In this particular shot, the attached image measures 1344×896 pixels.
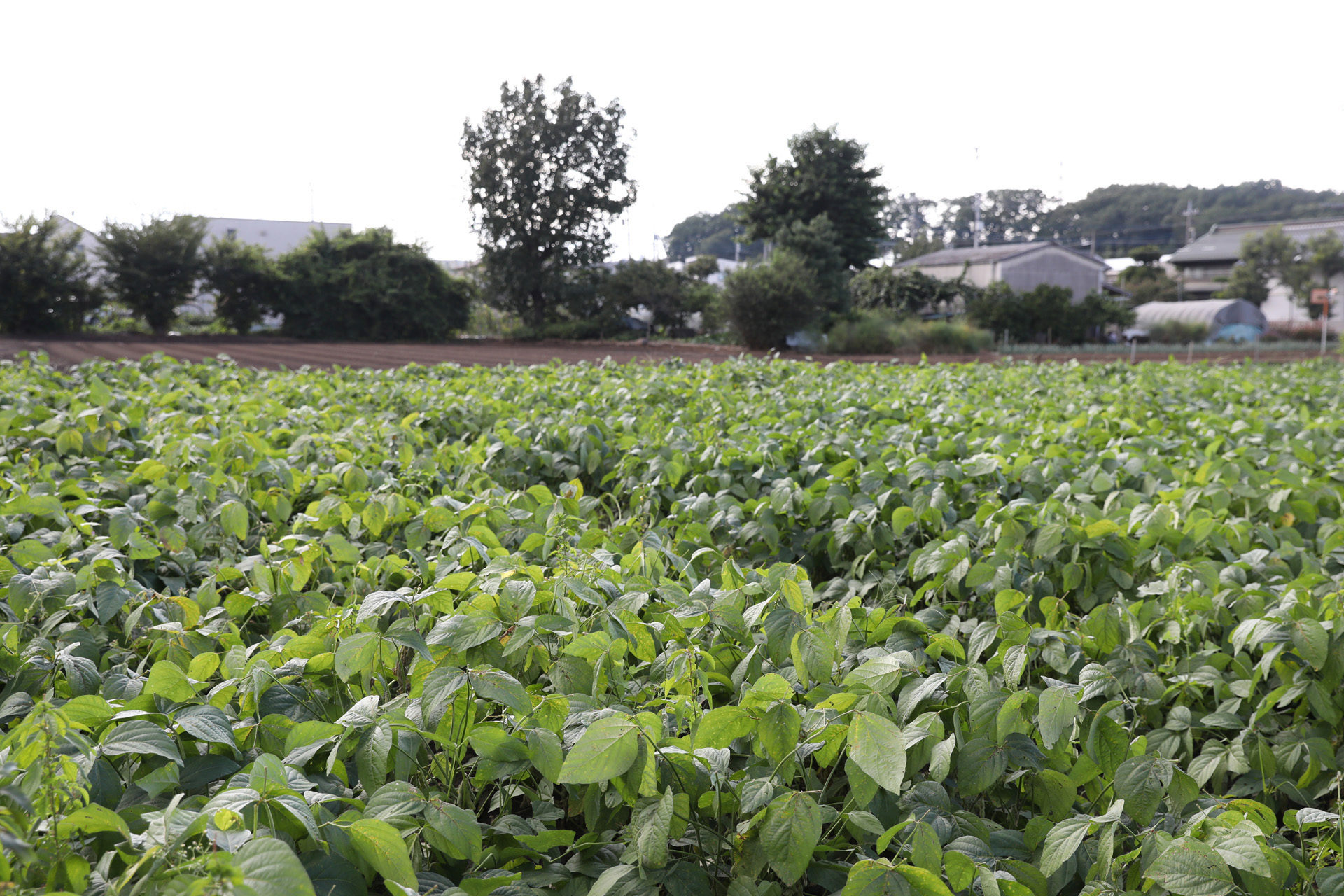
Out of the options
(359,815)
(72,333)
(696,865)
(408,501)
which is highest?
(72,333)

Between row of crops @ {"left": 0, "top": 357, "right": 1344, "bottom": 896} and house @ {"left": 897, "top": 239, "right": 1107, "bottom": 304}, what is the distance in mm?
39182

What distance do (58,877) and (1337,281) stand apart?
58.9 meters

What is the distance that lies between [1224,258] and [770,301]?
47870 millimetres

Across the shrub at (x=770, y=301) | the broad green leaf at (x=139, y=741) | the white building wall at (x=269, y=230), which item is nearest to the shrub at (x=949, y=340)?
the shrub at (x=770, y=301)

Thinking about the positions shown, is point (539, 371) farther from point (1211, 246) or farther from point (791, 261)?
point (1211, 246)

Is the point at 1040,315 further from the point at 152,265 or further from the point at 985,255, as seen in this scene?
the point at 152,265

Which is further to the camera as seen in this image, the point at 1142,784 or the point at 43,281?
the point at 43,281

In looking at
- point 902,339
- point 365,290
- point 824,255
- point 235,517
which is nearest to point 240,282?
point 365,290

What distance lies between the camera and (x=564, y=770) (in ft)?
3.41

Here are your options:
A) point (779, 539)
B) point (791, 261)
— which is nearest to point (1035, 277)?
point (791, 261)

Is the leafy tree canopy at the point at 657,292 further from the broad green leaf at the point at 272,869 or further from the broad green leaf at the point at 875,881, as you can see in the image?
the broad green leaf at the point at 272,869

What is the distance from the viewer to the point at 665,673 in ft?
4.75

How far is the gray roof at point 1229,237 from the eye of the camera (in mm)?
55031

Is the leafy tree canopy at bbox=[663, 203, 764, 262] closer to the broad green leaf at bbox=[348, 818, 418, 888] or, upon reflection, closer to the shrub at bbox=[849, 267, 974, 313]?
the shrub at bbox=[849, 267, 974, 313]
